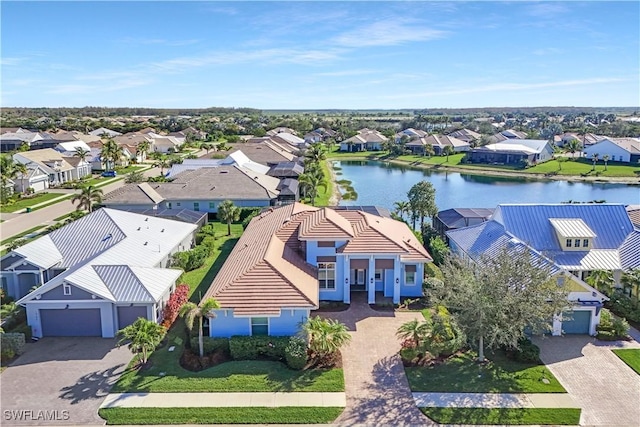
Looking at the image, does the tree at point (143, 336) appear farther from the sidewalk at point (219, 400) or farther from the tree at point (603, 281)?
the tree at point (603, 281)

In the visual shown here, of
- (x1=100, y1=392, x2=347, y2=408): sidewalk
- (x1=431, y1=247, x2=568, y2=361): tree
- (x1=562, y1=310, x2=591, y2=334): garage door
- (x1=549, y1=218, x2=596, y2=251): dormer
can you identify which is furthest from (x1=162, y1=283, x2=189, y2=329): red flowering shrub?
(x1=549, y1=218, x2=596, y2=251): dormer

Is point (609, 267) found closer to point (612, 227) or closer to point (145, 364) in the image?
point (612, 227)

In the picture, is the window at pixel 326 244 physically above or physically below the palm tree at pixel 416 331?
above

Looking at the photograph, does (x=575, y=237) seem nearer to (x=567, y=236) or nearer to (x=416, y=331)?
(x=567, y=236)

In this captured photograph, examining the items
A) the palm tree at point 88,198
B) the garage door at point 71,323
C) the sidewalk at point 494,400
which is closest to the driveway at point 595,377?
the sidewalk at point 494,400

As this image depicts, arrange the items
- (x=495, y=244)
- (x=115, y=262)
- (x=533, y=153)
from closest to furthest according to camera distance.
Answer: (x=115, y=262)
(x=495, y=244)
(x=533, y=153)

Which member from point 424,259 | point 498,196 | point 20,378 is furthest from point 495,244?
point 498,196

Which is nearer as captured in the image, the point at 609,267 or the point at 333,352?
the point at 333,352
